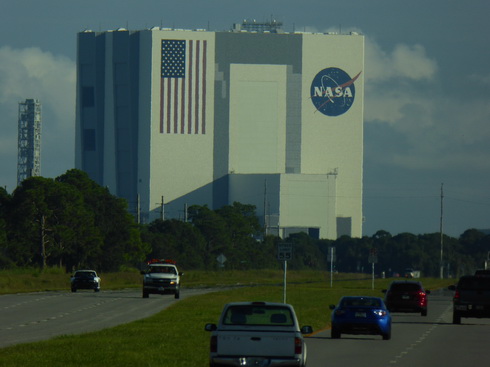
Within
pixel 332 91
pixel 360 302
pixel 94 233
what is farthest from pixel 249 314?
pixel 332 91

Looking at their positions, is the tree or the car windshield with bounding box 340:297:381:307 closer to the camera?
the car windshield with bounding box 340:297:381:307

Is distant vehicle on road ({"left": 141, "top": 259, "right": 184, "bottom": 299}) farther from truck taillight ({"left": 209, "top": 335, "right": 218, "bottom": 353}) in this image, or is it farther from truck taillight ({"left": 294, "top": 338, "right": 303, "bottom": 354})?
truck taillight ({"left": 294, "top": 338, "right": 303, "bottom": 354})

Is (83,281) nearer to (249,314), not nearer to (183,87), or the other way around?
(249,314)

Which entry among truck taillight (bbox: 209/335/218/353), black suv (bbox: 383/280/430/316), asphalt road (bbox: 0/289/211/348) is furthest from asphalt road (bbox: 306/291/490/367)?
asphalt road (bbox: 0/289/211/348)

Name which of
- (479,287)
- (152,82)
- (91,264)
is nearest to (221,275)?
(91,264)

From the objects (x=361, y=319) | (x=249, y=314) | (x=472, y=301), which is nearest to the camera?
(x=249, y=314)

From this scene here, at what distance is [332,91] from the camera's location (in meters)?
198

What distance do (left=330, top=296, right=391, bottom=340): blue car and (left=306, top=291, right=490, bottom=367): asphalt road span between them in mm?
306

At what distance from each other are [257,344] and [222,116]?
17225 centimetres

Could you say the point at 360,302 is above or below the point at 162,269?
above

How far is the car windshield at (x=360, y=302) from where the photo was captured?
3494 cm

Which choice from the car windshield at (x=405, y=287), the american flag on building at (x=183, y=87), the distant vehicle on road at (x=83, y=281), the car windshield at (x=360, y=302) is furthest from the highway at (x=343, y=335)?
the american flag on building at (x=183, y=87)

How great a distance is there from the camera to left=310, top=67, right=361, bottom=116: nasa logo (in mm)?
197000

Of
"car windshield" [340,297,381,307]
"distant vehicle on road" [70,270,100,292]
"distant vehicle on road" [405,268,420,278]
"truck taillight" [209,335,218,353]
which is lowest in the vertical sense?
"distant vehicle on road" [405,268,420,278]
